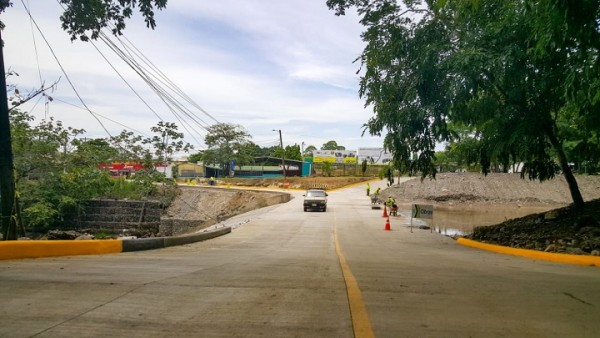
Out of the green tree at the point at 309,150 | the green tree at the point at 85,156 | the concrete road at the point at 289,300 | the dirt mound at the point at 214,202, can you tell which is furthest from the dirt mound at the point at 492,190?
the green tree at the point at 309,150

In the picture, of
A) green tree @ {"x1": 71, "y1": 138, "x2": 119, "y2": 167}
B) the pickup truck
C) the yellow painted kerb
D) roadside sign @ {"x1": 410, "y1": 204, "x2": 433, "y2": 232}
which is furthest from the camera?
the pickup truck

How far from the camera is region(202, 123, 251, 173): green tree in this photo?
299 ft

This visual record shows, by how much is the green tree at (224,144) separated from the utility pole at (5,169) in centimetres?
8059

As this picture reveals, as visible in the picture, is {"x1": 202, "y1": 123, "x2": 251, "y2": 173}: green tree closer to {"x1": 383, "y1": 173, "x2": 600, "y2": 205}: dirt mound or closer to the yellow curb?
{"x1": 383, "y1": 173, "x2": 600, "y2": 205}: dirt mound

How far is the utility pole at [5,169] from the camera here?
10336 mm

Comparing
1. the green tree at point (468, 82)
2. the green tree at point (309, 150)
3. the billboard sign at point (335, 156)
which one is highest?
the green tree at point (309, 150)

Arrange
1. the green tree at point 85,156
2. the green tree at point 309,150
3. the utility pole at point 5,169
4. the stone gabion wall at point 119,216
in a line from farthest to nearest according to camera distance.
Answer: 1. the green tree at point 309,150
2. the stone gabion wall at point 119,216
3. the green tree at point 85,156
4. the utility pole at point 5,169

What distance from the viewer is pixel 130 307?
519cm

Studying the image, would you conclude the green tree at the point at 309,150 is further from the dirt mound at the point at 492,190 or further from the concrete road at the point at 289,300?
the concrete road at the point at 289,300

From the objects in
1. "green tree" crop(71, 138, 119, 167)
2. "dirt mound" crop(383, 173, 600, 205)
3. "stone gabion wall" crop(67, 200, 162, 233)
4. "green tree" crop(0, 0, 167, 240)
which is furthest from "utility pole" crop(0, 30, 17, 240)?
"dirt mound" crop(383, 173, 600, 205)

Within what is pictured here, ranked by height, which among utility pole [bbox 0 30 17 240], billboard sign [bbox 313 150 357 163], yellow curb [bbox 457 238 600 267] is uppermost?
billboard sign [bbox 313 150 357 163]

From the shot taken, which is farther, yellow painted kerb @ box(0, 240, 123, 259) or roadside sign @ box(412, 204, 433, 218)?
roadside sign @ box(412, 204, 433, 218)

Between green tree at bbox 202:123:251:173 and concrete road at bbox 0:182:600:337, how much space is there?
273 feet

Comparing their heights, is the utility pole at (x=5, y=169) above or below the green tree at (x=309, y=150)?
below
